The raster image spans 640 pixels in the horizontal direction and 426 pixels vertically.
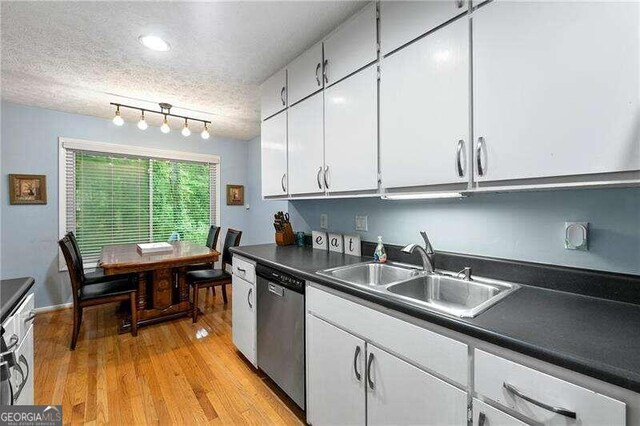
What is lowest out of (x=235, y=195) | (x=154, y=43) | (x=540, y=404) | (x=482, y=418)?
(x=482, y=418)

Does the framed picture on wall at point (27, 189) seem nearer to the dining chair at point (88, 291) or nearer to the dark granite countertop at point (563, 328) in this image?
the dining chair at point (88, 291)

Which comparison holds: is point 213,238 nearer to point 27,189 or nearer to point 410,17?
point 27,189

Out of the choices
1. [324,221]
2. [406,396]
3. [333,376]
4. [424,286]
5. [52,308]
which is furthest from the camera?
[52,308]

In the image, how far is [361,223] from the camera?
2111 millimetres

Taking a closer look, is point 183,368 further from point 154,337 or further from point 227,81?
point 227,81

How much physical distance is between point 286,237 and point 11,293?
1735 mm

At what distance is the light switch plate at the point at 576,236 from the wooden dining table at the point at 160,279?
287 cm

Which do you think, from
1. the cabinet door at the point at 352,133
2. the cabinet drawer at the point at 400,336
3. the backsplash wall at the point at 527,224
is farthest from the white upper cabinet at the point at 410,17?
the cabinet drawer at the point at 400,336

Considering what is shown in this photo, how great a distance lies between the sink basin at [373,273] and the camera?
5.38 ft

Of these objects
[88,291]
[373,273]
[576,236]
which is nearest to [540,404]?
[576,236]

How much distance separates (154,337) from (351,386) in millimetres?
2231

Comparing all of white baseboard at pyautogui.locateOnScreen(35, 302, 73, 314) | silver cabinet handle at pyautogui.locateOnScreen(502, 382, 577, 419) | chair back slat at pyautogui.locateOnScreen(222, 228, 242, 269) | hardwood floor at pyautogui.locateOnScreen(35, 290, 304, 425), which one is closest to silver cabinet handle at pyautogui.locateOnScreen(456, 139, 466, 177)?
silver cabinet handle at pyautogui.locateOnScreen(502, 382, 577, 419)

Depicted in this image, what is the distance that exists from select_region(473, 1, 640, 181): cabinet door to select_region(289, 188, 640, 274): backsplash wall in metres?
0.35

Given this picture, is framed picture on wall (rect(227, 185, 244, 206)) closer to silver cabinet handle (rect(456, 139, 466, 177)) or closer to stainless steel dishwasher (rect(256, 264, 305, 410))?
stainless steel dishwasher (rect(256, 264, 305, 410))
